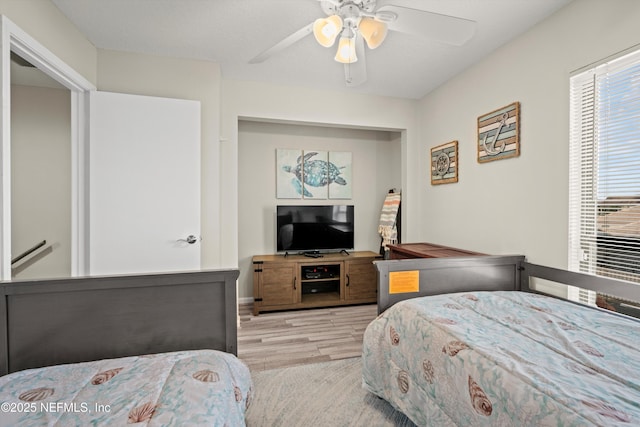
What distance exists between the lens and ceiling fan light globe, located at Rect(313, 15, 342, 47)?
1526 millimetres

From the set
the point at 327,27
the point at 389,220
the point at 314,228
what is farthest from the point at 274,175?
the point at 327,27

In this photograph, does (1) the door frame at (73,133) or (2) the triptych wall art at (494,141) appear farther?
(2) the triptych wall art at (494,141)

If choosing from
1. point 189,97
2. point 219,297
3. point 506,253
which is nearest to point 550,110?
point 506,253

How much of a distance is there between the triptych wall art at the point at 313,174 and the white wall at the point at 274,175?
7 cm

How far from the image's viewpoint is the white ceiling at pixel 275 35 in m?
1.95

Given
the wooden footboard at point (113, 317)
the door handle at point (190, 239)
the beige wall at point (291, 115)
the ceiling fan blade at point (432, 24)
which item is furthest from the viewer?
the beige wall at point (291, 115)

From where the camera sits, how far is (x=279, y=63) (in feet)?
9.00

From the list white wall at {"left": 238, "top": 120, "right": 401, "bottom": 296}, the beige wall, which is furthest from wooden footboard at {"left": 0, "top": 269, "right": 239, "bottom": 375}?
white wall at {"left": 238, "top": 120, "right": 401, "bottom": 296}

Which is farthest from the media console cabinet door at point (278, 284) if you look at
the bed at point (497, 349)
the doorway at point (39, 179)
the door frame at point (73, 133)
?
the doorway at point (39, 179)

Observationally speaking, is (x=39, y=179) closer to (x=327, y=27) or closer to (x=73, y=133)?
(x=73, y=133)

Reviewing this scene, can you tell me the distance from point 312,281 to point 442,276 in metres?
2.03

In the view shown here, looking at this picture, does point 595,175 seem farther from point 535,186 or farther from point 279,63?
point 279,63

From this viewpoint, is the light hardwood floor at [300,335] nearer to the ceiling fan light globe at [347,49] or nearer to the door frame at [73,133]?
the door frame at [73,133]

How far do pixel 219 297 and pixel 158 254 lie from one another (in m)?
A: 1.38
